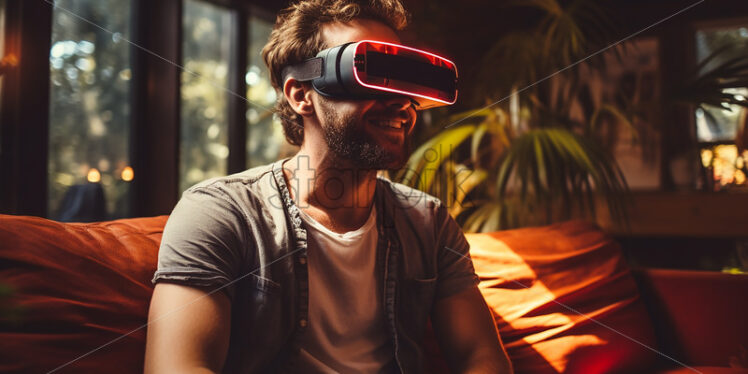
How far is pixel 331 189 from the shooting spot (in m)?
1.20

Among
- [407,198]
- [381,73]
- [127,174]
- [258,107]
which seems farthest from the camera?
[258,107]

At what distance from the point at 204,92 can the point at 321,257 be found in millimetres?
1745

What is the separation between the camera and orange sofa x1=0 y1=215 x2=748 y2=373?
2.71 feet

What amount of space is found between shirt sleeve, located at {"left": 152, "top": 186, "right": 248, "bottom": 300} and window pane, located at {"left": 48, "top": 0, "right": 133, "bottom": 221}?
115cm

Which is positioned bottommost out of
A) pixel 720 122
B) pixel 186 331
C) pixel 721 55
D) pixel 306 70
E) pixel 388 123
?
pixel 186 331

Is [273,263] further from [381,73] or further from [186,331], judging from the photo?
[381,73]

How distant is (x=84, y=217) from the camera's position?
6.39 ft

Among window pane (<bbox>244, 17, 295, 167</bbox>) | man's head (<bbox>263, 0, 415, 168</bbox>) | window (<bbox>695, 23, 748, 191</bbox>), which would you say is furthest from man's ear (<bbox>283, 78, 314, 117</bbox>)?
window (<bbox>695, 23, 748, 191</bbox>)

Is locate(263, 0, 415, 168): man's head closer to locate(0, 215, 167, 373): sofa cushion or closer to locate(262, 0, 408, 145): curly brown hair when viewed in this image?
locate(262, 0, 408, 145): curly brown hair

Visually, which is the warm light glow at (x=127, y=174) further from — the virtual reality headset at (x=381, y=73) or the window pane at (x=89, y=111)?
the virtual reality headset at (x=381, y=73)

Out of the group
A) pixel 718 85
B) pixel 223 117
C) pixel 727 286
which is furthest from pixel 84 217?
pixel 718 85

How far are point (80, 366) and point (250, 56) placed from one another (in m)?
2.28

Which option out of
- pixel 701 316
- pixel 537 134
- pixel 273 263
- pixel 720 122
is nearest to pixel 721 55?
pixel 720 122

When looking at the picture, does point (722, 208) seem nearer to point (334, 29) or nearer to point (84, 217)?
point (334, 29)
